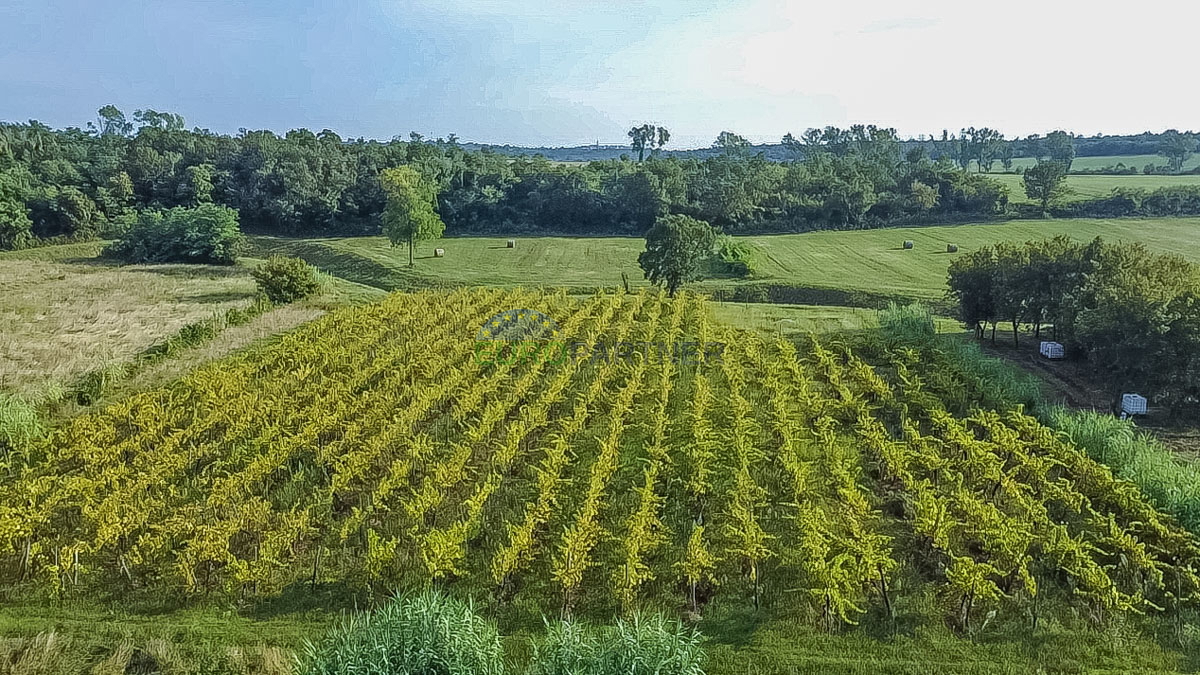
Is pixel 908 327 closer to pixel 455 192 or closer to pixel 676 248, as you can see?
pixel 676 248

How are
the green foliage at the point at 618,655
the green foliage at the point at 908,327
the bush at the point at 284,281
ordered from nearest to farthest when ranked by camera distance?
the green foliage at the point at 618,655, the green foliage at the point at 908,327, the bush at the point at 284,281

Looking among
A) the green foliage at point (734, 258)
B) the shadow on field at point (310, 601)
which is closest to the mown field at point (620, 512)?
the shadow on field at point (310, 601)

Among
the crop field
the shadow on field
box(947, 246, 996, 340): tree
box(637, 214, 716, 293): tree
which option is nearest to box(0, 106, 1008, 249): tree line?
box(637, 214, 716, 293): tree

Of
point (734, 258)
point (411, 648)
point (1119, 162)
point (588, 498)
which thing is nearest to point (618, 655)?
point (411, 648)

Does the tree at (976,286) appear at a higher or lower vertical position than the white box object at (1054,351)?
higher

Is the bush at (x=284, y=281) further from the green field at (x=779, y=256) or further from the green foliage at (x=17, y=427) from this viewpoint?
the green foliage at (x=17, y=427)

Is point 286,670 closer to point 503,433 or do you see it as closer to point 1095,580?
point 503,433
